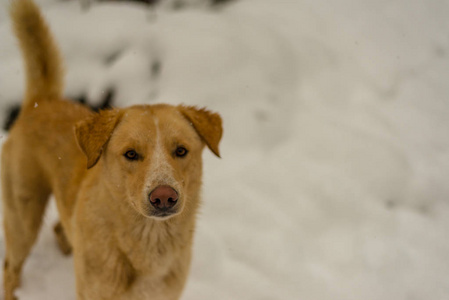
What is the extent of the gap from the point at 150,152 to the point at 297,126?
9.32ft

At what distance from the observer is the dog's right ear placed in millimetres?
1963

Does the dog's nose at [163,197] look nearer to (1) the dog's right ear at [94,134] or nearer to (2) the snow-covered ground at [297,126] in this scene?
(1) the dog's right ear at [94,134]

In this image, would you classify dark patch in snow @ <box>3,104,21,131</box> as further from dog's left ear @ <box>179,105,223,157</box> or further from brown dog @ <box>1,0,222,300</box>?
dog's left ear @ <box>179,105,223,157</box>

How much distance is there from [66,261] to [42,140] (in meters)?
1.21

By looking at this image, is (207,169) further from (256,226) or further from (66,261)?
(66,261)

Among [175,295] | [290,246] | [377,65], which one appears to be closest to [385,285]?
[290,246]

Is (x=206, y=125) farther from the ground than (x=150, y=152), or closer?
farther from the ground

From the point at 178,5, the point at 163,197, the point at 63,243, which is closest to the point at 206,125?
the point at 163,197

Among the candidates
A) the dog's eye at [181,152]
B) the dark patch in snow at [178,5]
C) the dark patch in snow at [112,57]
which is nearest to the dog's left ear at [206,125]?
the dog's eye at [181,152]

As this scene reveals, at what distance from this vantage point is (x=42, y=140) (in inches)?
96.7

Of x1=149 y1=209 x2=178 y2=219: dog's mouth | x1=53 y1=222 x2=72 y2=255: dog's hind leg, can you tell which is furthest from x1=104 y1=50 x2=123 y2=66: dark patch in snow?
x1=149 y1=209 x2=178 y2=219: dog's mouth

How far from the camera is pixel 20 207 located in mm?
2496

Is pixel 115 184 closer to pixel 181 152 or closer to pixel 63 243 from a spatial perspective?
pixel 181 152

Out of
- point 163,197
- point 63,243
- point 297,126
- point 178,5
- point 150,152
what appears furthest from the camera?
point 178,5
